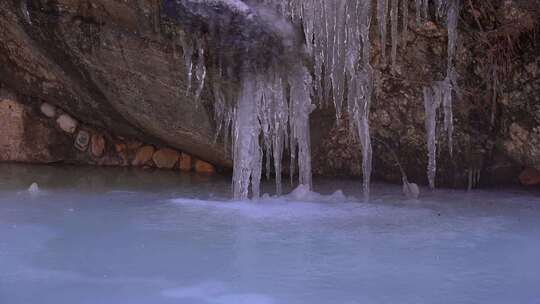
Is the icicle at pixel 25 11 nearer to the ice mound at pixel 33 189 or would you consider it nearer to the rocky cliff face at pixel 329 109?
the rocky cliff face at pixel 329 109

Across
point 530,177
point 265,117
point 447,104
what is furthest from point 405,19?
point 530,177

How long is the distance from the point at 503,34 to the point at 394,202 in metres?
1.20

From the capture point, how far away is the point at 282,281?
2.72 meters

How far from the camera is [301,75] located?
14.2 ft

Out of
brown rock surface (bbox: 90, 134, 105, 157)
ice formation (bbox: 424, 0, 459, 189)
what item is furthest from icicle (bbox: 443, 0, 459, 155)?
brown rock surface (bbox: 90, 134, 105, 157)

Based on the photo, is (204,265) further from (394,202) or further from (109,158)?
(109,158)

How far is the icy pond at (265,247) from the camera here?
2.61 m

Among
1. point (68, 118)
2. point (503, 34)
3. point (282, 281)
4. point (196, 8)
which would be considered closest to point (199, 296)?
point (282, 281)

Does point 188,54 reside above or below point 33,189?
above

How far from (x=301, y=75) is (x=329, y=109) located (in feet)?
1.91

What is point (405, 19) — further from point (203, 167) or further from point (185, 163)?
point (185, 163)

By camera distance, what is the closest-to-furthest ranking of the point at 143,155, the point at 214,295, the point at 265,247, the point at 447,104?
the point at 214,295, the point at 265,247, the point at 447,104, the point at 143,155

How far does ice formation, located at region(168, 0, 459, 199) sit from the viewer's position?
4117 mm

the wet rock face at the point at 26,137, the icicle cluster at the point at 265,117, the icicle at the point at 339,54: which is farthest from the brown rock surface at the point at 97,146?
the icicle at the point at 339,54
